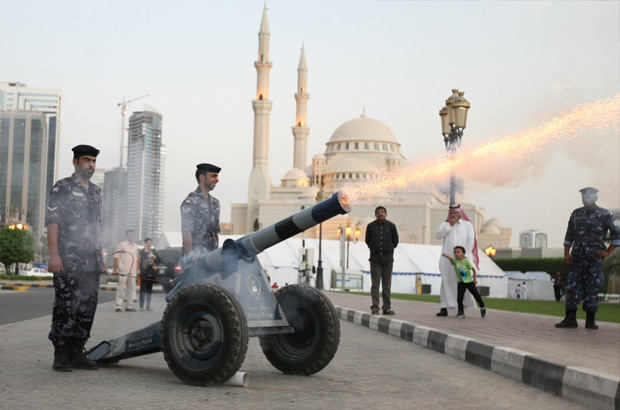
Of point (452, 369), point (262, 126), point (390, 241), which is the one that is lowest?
A: point (452, 369)

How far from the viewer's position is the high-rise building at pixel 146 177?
9.26 meters

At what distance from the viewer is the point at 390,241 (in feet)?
42.7

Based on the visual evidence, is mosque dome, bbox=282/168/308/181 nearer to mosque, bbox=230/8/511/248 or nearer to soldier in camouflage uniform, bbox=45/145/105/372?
mosque, bbox=230/8/511/248

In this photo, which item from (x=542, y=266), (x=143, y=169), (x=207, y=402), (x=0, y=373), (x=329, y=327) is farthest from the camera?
→ (x=542, y=266)

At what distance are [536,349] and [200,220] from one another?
3103 millimetres

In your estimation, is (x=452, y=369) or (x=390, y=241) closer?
(x=452, y=369)

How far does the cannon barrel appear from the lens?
19.1ft

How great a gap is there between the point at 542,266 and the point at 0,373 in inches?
2161

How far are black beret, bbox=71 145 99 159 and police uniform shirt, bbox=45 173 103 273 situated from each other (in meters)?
0.17

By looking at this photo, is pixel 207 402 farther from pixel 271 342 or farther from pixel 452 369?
pixel 452 369

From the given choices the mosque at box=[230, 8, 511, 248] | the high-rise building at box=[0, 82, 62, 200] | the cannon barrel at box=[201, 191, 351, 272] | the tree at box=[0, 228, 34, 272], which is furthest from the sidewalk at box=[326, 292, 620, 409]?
the mosque at box=[230, 8, 511, 248]

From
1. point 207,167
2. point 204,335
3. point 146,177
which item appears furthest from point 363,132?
point 204,335

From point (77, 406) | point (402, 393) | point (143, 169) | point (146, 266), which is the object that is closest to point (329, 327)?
point (402, 393)

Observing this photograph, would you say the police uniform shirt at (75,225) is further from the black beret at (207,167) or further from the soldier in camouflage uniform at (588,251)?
the soldier in camouflage uniform at (588,251)
